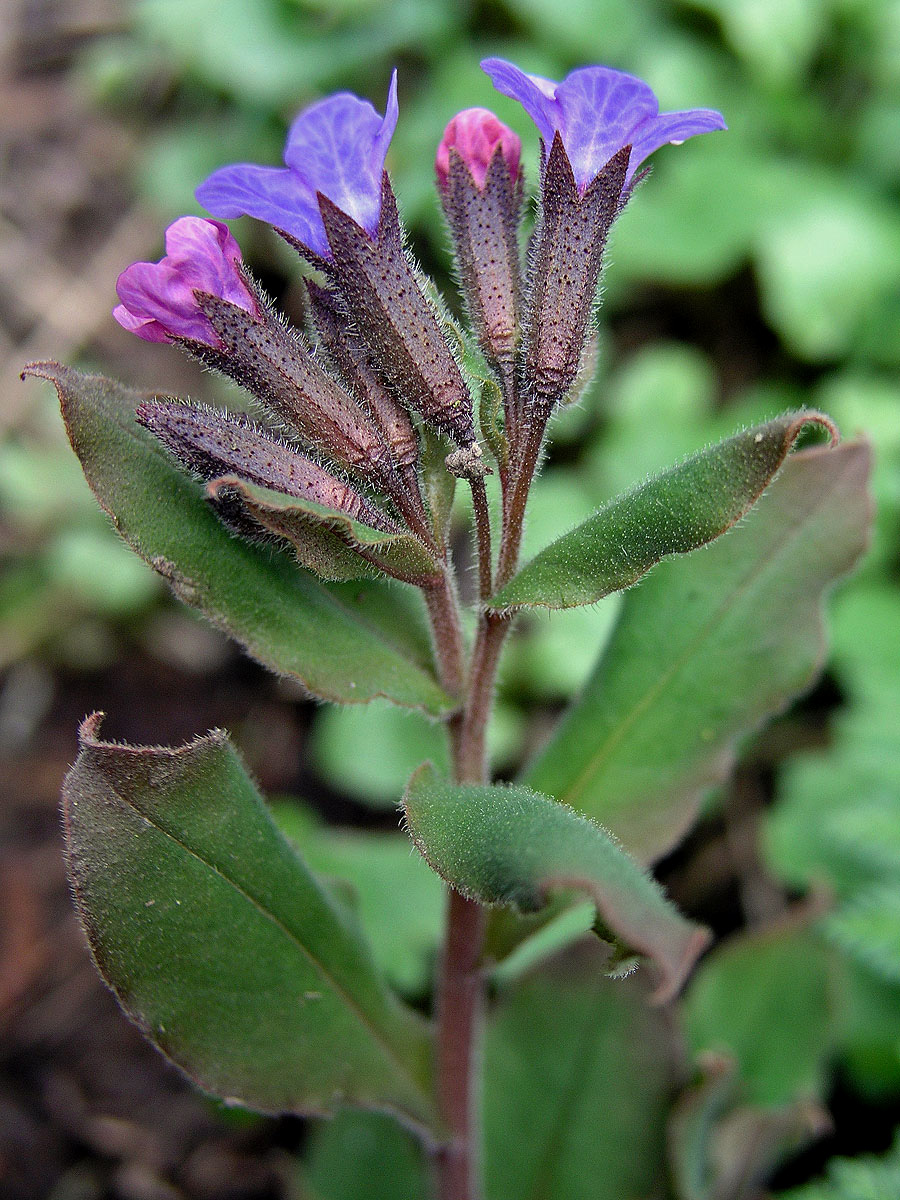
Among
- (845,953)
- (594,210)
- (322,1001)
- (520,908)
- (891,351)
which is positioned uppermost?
(594,210)

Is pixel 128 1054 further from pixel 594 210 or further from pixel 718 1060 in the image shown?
pixel 594 210

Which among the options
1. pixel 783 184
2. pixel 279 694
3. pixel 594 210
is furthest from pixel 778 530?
pixel 783 184

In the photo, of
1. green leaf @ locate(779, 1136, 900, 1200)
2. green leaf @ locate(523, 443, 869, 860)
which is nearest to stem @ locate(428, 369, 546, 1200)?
green leaf @ locate(523, 443, 869, 860)

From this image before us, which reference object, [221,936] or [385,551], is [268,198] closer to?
[385,551]

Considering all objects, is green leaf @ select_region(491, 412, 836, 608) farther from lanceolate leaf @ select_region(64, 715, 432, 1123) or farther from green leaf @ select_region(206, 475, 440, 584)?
lanceolate leaf @ select_region(64, 715, 432, 1123)

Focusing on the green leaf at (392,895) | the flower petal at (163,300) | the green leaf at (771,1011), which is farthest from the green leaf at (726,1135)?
the flower petal at (163,300)

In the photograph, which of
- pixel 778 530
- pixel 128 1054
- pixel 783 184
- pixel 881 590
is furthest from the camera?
pixel 783 184

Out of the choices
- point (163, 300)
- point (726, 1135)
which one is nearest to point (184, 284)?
point (163, 300)

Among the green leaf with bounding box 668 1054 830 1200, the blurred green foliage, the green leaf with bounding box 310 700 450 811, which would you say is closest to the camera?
the green leaf with bounding box 668 1054 830 1200
